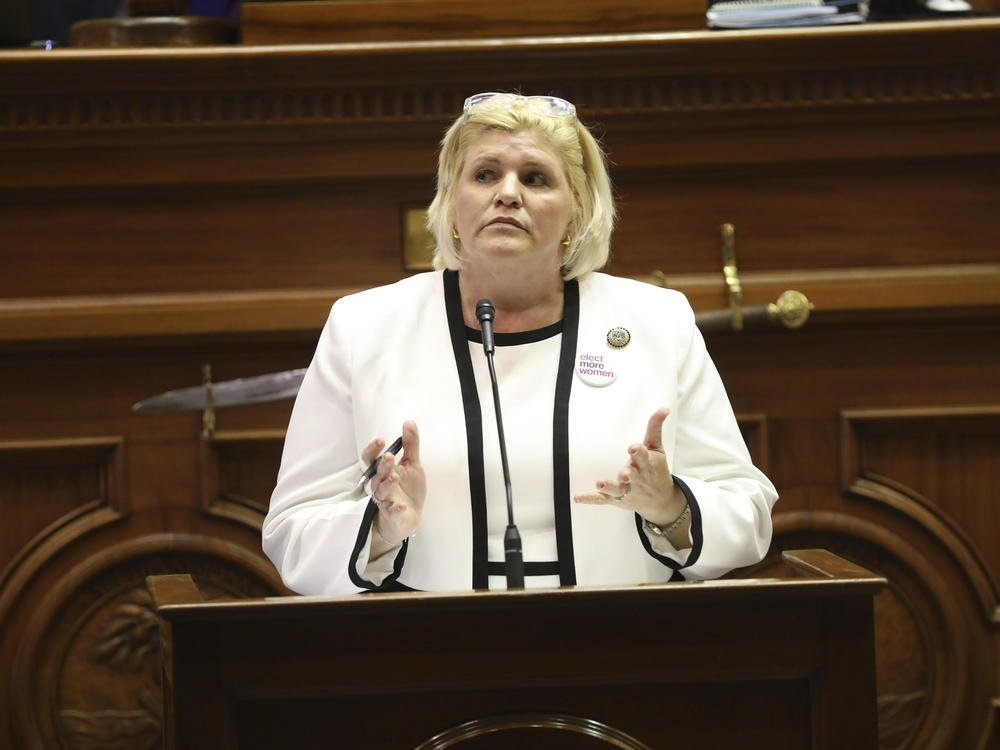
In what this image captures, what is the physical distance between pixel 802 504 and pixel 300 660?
1.78m

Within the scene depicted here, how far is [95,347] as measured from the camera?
2939mm

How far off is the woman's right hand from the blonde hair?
0.51 m

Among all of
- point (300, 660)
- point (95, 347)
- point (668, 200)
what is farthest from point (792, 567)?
point (95, 347)

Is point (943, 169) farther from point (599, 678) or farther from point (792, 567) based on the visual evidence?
point (599, 678)

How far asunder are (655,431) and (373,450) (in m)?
0.42

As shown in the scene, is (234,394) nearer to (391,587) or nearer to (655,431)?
(391,587)

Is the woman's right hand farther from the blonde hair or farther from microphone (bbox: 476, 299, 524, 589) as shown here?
the blonde hair

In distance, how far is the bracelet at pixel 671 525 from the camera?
196 centimetres

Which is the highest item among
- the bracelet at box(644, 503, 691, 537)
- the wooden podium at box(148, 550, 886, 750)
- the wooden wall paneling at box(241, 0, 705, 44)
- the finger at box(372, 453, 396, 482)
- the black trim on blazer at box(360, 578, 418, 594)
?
the wooden wall paneling at box(241, 0, 705, 44)

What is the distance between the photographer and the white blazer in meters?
2.01

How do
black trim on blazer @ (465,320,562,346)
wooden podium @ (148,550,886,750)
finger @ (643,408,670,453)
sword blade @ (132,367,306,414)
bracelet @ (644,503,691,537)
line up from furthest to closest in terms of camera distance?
sword blade @ (132,367,306,414) < black trim on blazer @ (465,320,562,346) < bracelet @ (644,503,691,537) < finger @ (643,408,670,453) < wooden podium @ (148,550,886,750)

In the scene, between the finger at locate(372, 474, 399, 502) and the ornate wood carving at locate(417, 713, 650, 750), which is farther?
the finger at locate(372, 474, 399, 502)

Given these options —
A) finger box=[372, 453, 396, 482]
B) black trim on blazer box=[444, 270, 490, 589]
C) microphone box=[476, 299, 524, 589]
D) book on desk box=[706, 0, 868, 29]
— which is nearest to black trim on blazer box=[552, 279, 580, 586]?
black trim on blazer box=[444, 270, 490, 589]

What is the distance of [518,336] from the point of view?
219 centimetres
